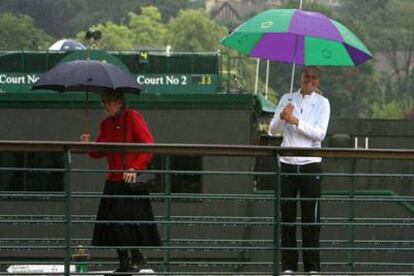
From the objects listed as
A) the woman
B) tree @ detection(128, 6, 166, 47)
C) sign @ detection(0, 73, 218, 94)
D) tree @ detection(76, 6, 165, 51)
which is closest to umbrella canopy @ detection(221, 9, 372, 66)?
the woman

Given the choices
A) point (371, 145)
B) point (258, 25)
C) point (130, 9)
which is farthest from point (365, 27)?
point (258, 25)

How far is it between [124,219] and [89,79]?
1.71 metres

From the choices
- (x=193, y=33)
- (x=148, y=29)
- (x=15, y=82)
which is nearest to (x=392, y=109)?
(x=193, y=33)

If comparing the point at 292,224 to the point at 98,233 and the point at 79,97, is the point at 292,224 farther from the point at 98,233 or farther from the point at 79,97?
the point at 79,97

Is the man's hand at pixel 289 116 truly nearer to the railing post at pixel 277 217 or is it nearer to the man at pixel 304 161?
the man at pixel 304 161

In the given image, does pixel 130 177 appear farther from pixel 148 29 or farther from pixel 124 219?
pixel 148 29

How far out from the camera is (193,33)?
9181 cm

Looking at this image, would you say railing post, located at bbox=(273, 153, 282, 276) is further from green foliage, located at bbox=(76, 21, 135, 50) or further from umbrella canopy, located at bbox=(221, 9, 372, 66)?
green foliage, located at bbox=(76, 21, 135, 50)

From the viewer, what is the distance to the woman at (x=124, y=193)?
32.7 ft

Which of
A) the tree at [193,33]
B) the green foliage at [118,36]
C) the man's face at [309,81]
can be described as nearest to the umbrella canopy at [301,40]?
the man's face at [309,81]

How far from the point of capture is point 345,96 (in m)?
84.7

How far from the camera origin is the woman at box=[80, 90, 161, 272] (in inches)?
393

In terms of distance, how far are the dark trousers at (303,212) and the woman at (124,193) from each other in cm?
98

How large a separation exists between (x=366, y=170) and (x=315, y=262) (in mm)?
11057
